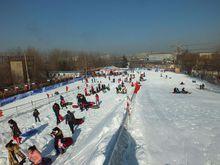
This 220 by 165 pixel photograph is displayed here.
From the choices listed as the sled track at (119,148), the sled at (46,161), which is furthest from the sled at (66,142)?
the sled track at (119,148)

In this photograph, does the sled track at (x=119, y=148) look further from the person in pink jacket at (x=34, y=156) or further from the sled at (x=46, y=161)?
the person in pink jacket at (x=34, y=156)

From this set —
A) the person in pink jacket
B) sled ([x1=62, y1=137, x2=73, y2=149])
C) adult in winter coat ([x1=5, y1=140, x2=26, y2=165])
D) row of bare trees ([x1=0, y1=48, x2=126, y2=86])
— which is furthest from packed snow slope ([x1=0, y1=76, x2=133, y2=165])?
row of bare trees ([x1=0, y1=48, x2=126, y2=86])

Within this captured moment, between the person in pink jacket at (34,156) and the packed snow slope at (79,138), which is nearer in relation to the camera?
the person in pink jacket at (34,156)

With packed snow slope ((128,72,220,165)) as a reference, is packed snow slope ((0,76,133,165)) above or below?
below

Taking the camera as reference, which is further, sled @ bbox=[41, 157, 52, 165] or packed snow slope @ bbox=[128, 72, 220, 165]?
sled @ bbox=[41, 157, 52, 165]

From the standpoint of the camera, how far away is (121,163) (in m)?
6.78

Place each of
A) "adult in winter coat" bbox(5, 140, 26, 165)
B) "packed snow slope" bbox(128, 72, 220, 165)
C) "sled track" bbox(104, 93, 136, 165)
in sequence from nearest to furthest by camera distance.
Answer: "sled track" bbox(104, 93, 136, 165), "packed snow slope" bbox(128, 72, 220, 165), "adult in winter coat" bbox(5, 140, 26, 165)

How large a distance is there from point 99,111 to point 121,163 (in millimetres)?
10325

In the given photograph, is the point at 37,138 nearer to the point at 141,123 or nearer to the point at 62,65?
the point at 141,123

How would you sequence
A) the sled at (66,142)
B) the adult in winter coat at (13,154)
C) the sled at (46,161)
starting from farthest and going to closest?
1. the sled at (66,142)
2. the adult in winter coat at (13,154)
3. the sled at (46,161)

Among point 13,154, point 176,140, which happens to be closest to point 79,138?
point 13,154

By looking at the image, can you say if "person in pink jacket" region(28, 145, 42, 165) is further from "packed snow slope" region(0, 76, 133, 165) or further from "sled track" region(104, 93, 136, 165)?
"sled track" region(104, 93, 136, 165)

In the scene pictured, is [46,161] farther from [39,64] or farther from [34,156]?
[39,64]

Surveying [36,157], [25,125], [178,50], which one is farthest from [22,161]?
[178,50]
